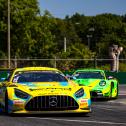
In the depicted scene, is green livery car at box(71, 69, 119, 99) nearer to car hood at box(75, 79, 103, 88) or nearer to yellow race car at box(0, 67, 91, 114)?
car hood at box(75, 79, 103, 88)

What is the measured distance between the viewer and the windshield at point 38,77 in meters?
15.6

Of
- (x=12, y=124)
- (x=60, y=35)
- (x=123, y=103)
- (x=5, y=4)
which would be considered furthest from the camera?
(x=60, y=35)

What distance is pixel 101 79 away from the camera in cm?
2328

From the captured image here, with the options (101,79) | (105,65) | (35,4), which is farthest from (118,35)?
(101,79)

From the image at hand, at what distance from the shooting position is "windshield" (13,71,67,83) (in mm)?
15633

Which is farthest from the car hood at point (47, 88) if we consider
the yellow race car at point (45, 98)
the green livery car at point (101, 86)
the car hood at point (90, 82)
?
the car hood at point (90, 82)

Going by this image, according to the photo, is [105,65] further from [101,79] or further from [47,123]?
[47,123]

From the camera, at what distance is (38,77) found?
15.8 metres

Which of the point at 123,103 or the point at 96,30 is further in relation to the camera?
the point at 96,30

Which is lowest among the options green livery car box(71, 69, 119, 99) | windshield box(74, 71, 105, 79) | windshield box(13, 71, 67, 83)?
green livery car box(71, 69, 119, 99)

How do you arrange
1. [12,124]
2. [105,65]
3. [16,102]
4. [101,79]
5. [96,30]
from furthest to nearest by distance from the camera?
1. [96,30]
2. [105,65]
3. [101,79]
4. [16,102]
5. [12,124]

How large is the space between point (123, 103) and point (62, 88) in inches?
239

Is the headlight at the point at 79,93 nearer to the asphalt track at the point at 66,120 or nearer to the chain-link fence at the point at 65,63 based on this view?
the asphalt track at the point at 66,120

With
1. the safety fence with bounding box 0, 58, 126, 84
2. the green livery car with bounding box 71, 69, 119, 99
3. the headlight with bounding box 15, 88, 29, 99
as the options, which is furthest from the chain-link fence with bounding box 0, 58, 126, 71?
the headlight with bounding box 15, 88, 29, 99
